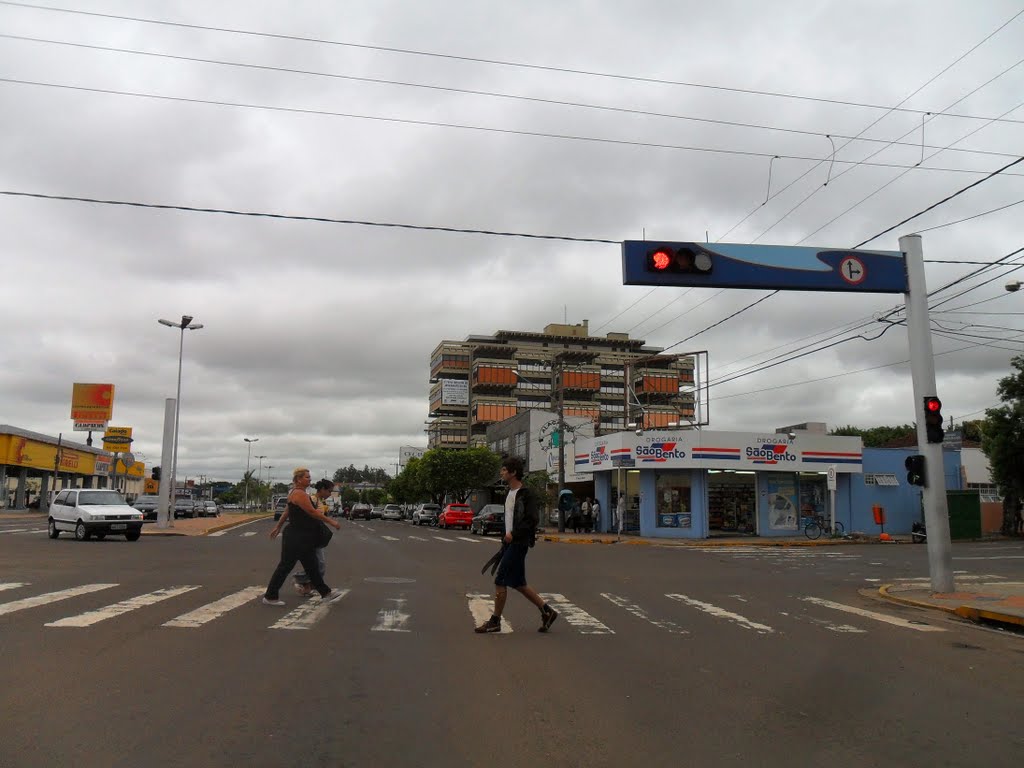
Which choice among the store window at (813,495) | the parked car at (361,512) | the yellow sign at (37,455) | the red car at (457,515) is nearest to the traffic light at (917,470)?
the store window at (813,495)

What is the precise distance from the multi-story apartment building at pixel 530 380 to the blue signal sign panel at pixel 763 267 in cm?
8723

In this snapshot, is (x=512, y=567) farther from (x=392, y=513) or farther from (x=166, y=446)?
(x=392, y=513)

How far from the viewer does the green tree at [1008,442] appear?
39500mm

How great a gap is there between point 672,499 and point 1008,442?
1659 cm

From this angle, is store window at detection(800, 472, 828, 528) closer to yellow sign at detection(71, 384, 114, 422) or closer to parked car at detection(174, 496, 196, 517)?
parked car at detection(174, 496, 196, 517)

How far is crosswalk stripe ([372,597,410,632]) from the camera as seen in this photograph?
9.21m

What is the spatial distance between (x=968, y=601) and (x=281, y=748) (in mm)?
11608

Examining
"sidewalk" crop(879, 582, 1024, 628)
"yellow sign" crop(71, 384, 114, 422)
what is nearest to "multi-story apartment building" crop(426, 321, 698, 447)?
"yellow sign" crop(71, 384, 114, 422)

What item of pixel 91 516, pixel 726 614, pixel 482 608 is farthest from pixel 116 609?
pixel 91 516

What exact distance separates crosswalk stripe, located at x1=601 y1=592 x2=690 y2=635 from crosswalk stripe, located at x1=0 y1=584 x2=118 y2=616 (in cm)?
743

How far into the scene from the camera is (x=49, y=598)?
10.8 m

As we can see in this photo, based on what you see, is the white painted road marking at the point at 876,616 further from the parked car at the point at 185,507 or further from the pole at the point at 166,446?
the parked car at the point at 185,507

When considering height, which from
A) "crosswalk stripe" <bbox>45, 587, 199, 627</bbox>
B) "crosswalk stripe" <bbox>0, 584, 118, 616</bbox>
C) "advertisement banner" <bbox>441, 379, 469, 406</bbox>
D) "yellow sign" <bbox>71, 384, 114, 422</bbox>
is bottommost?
"crosswalk stripe" <bbox>45, 587, 199, 627</bbox>

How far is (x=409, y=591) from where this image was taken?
13.0 metres
